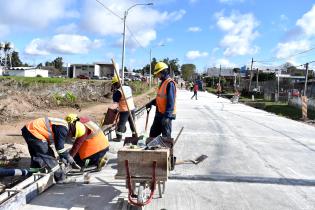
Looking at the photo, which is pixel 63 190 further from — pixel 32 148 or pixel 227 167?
pixel 227 167

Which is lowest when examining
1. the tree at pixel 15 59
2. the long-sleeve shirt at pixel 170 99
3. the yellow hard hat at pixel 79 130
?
the yellow hard hat at pixel 79 130

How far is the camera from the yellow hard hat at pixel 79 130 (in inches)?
313

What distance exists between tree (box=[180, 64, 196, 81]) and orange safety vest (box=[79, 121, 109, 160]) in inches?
5579

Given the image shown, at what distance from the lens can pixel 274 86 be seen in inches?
2237

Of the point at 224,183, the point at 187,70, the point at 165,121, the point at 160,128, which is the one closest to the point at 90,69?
the point at 187,70

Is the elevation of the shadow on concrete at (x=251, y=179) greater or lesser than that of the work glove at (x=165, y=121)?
lesser

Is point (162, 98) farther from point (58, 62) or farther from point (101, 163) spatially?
point (58, 62)

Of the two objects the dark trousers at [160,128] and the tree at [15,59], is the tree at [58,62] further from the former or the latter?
the dark trousers at [160,128]

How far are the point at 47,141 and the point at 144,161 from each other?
7.28 feet

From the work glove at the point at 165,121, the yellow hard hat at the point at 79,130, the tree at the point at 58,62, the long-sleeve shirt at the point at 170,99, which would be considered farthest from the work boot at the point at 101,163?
the tree at the point at 58,62

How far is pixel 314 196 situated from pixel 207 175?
196 centimetres

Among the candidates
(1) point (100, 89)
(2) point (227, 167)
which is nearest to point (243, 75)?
(1) point (100, 89)

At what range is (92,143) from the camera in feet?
27.4

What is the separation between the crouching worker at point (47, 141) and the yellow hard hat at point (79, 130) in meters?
0.20
